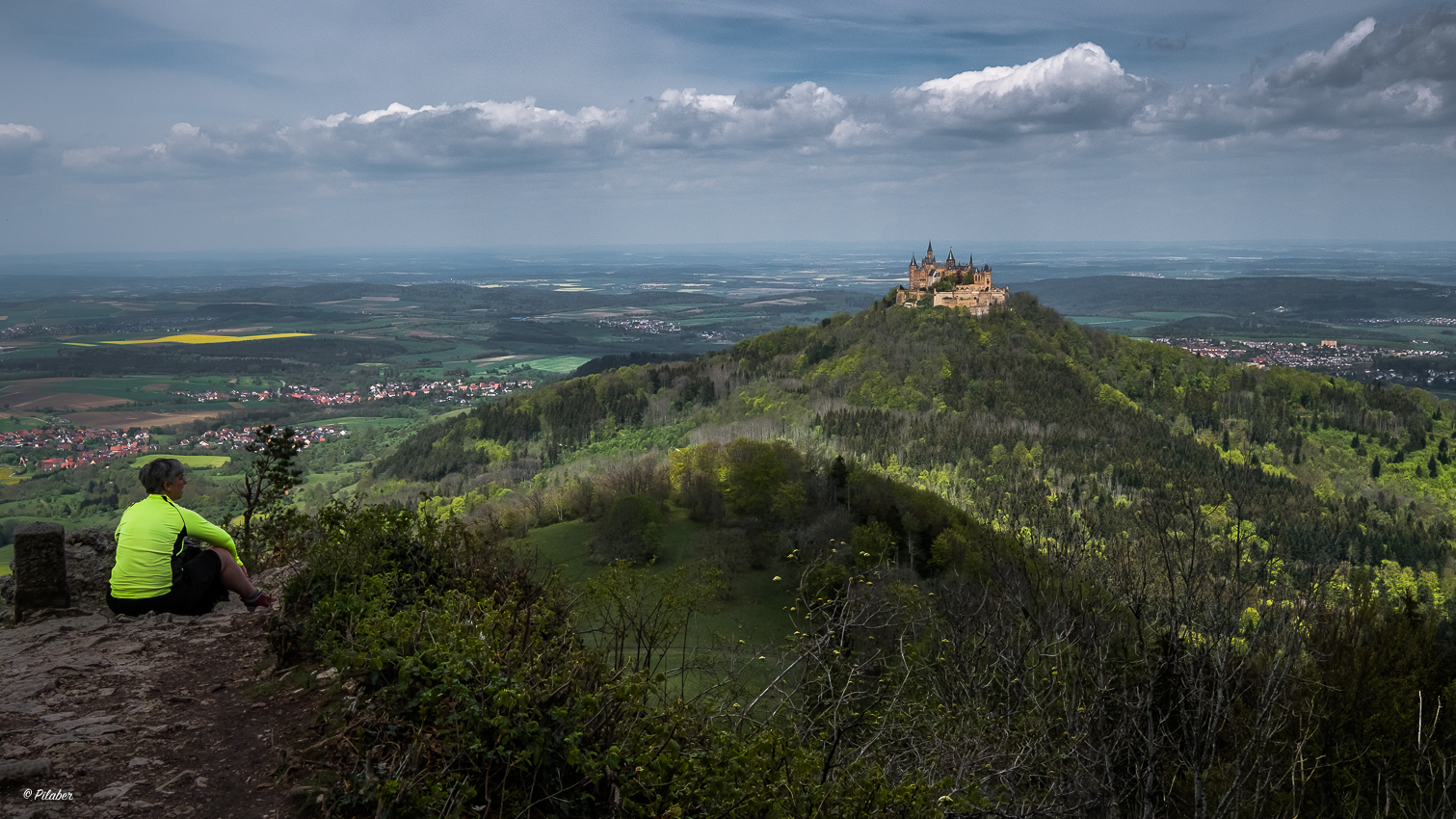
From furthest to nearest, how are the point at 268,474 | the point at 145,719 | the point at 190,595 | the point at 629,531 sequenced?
the point at 629,531 → the point at 268,474 → the point at 190,595 → the point at 145,719

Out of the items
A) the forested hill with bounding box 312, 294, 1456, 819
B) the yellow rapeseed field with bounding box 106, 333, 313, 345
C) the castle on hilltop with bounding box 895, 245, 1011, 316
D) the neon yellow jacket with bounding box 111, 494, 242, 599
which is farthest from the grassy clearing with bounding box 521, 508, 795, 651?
the yellow rapeseed field with bounding box 106, 333, 313, 345

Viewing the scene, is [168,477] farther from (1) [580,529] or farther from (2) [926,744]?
(1) [580,529]

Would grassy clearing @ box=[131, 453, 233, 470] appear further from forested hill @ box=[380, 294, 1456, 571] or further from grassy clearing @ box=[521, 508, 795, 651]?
grassy clearing @ box=[521, 508, 795, 651]

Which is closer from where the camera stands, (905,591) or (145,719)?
(145,719)

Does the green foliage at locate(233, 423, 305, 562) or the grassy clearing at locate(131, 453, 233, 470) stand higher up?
the green foliage at locate(233, 423, 305, 562)

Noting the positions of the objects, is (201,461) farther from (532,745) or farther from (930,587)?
(532,745)

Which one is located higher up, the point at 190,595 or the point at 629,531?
the point at 190,595

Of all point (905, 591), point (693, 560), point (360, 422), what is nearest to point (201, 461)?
point (360, 422)
